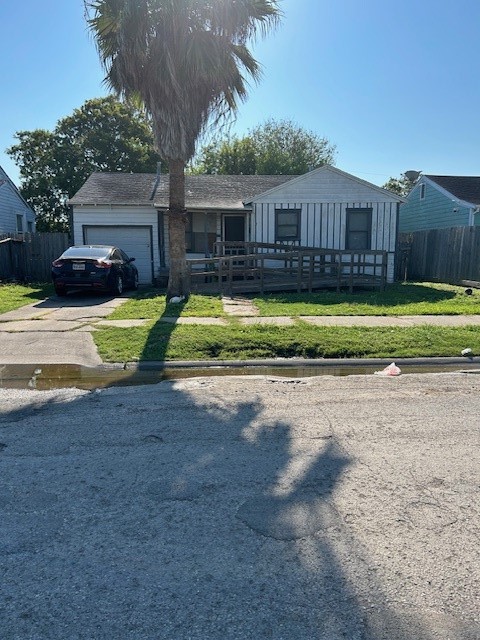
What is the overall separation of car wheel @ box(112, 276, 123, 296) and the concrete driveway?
4.26 ft

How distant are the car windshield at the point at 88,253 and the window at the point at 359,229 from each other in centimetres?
865

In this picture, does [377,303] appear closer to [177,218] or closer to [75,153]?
[177,218]

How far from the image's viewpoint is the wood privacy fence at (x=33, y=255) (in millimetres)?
19234

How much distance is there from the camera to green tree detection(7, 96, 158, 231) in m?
34.7

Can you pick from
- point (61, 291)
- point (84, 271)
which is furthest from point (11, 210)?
point (84, 271)

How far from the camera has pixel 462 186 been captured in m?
24.4

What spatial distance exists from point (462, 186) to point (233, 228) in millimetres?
12544

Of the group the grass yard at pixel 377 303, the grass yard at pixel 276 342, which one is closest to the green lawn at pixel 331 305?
the grass yard at pixel 377 303

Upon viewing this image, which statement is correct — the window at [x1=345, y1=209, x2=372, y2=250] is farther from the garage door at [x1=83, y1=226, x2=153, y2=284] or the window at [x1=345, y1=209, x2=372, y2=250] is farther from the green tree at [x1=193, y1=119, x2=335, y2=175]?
the green tree at [x1=193, y1=119, x2=335, y2=175]

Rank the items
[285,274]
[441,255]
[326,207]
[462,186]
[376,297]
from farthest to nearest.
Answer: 1. [462,186]
2. [441,255]
3. [326,207]
4. [285,274]
5. [376,297]

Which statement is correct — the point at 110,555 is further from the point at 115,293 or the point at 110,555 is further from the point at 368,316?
the point at 115,293

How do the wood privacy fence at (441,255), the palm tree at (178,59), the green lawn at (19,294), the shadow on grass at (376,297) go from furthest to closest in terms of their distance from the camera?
1. the wood privacy fence at (441,255)
2. the shadow on grass at (376,297)
3. the green lawn at (19,294)
4. the palm tree at (178,59)

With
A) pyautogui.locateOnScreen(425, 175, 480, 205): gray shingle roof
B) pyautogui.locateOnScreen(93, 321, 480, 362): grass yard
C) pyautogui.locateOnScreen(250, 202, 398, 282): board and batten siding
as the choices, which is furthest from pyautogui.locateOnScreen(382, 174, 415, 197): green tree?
pyautogui.locateOnScreen(93, 321, 480, 362): grass yard

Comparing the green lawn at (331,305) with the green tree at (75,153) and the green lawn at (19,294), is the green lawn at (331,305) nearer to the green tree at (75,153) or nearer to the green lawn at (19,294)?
the green lawn at (19,294)
